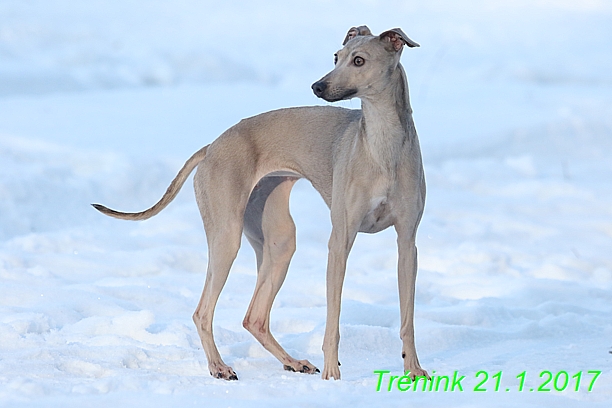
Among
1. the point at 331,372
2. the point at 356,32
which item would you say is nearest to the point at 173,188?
the point at 356,32

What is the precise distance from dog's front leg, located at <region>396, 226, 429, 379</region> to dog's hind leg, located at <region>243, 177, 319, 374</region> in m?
1.00

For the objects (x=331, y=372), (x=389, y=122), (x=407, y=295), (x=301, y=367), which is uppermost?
(x=389, y=122)

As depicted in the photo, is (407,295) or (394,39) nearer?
(394,39)

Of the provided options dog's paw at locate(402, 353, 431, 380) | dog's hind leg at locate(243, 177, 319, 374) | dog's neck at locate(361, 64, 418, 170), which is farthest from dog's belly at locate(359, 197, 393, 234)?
dog's hind leg at locate(243, 177, 319, 374)

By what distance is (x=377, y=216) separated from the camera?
5445 millimetres

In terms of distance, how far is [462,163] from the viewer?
44.0ft

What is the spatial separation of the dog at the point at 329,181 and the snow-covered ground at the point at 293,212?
1.27 ft

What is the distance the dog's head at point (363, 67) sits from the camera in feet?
16.8

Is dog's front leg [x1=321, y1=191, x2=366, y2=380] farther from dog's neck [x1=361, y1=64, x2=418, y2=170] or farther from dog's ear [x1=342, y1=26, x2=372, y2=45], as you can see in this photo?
dog's ear [x1=342, y1=26, x2=372, y2=45]

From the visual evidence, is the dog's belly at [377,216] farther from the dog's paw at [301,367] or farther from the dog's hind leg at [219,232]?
the dog's paw at [301,367]

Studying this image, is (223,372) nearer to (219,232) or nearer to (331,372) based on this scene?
(331,372)

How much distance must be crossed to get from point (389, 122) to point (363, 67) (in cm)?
37

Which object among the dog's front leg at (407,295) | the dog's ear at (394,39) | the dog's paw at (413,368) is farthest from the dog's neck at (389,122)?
the dog's paw at (413,368)

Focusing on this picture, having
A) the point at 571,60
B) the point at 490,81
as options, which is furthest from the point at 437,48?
the point at 571,60
